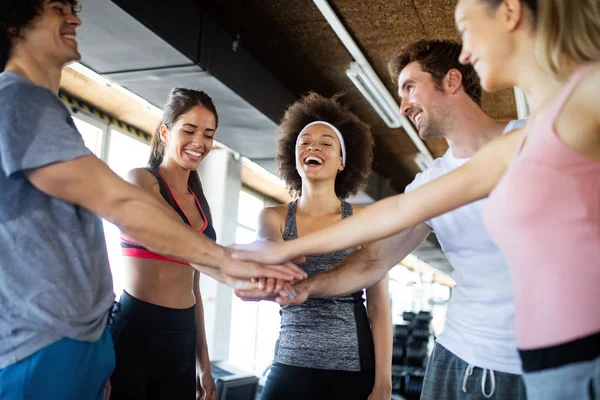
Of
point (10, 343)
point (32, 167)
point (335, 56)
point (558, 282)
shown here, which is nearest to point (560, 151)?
point (558, 282)

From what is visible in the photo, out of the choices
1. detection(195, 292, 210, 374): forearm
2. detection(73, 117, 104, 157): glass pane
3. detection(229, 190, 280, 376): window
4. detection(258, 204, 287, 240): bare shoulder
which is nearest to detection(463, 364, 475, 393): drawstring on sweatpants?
detection(258, 204, 287, 240): bare shoulder

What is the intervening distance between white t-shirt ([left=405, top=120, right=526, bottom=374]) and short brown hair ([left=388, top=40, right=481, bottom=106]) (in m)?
0.43

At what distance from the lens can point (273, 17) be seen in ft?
14.8

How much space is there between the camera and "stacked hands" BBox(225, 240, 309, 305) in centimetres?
175

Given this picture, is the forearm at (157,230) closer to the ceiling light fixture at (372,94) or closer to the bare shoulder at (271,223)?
the bare shoulder at (271,223)

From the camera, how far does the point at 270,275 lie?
176cm

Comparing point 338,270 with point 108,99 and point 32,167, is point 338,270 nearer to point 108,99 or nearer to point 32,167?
point 32,167

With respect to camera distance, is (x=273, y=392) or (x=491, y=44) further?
(x=273, y=392)

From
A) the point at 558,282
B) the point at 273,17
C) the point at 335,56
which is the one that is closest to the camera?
the point at 558,282

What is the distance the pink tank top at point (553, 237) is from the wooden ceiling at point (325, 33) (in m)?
3.41

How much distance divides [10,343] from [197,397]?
136 centimetres

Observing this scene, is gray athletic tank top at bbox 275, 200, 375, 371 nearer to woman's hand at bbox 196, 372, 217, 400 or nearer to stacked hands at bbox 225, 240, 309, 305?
stacked hands at bbox 225, 240, 309, 305

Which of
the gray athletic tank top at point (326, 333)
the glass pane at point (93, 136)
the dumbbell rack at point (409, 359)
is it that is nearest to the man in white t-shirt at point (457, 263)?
the gray athletic tank top at point (326, 333)

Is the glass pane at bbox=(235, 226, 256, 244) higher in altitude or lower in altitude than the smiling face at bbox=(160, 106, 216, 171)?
higher
